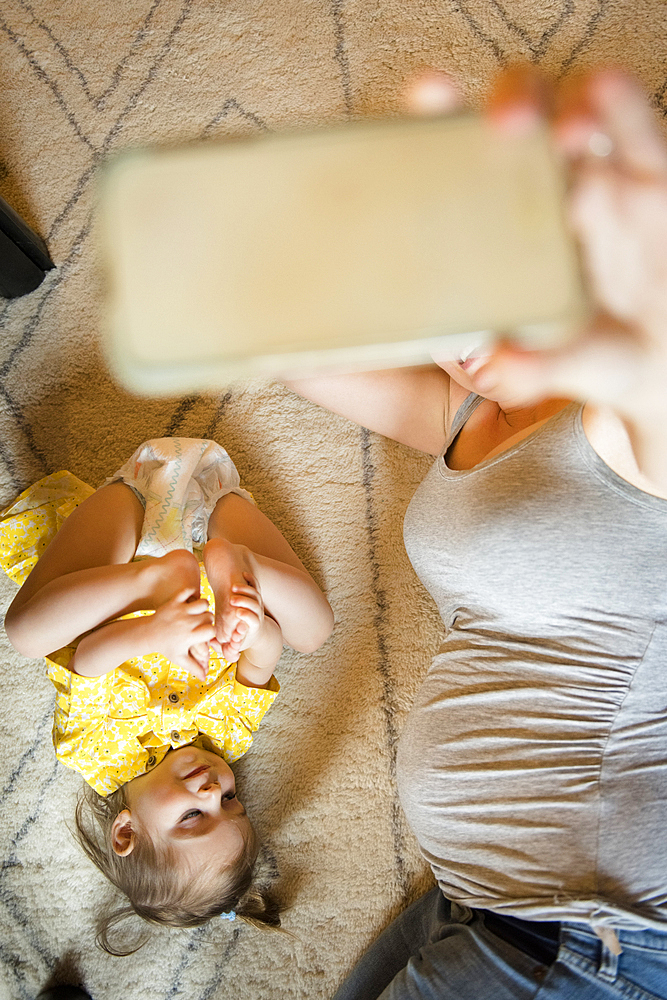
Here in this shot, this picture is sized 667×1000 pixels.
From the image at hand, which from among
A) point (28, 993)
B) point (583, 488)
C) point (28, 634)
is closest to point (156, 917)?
point (28, 993)

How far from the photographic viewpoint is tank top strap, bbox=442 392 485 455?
0.59m

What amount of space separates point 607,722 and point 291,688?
33 cm

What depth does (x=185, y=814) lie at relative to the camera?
0.65 meters

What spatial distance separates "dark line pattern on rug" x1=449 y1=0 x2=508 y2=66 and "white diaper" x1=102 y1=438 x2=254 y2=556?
557 mm

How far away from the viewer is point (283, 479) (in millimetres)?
776

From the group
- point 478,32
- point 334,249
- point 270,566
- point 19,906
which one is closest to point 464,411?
point 270,566

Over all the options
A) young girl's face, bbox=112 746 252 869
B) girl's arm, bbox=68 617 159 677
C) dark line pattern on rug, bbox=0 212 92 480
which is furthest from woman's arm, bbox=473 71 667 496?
dark line pattern on rug, bbox=0 212 92 480

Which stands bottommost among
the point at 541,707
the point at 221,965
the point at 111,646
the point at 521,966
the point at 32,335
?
the point at 221,965

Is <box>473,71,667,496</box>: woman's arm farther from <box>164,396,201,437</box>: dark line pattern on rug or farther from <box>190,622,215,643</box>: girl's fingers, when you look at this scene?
<box>164,396,201,437</box>: dark line pattern on rug

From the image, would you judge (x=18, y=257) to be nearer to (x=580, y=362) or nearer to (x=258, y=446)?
(x=258, y=446)

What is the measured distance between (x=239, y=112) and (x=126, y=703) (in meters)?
0.65

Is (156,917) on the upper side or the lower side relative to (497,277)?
lower

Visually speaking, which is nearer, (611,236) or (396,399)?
(611,236)

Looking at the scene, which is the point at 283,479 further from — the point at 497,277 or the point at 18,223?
the point at 497,277
